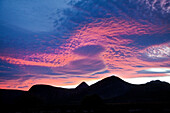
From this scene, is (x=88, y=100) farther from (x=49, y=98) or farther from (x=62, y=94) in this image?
Answer: (x=62, y=94)

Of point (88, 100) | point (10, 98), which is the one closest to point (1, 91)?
point (10, 98)

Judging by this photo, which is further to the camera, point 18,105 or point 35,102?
point 35,102

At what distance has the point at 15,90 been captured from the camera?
169 metres

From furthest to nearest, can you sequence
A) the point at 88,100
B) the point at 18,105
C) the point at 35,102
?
the point at 35,102 < the point at 18,105 < the point at 88,100

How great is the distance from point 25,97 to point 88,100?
31.7m

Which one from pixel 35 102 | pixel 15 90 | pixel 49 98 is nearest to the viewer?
pixel 35 102

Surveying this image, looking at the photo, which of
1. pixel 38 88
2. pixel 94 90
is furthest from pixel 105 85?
pixel 38 88

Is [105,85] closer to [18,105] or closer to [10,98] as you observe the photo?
[10,98]

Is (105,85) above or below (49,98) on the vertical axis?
above

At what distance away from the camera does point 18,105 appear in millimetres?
60469

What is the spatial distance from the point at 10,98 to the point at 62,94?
50608mm

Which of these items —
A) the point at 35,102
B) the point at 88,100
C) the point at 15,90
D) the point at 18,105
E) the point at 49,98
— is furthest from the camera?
the point at 15,90

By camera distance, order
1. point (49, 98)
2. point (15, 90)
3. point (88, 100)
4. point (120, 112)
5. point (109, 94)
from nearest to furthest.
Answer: point (120, 112) < point (88, 100) < point (109, 94) < point (49, 98) < point (15, 90)

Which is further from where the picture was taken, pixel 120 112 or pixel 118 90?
pixel 118 90
